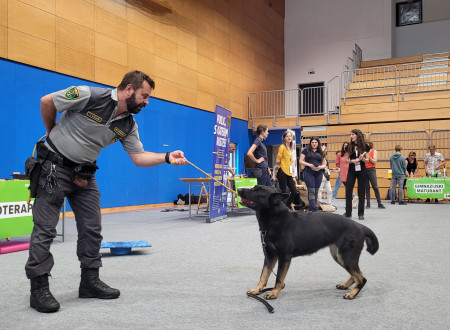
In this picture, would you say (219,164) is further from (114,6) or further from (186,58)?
(186,58)

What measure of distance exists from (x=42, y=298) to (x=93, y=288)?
0.33m

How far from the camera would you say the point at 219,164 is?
7215 mm

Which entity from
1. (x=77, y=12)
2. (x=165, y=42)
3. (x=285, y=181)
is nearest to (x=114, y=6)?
(x=77, y=12)

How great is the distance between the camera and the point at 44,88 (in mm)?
7855

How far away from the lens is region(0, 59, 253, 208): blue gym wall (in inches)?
286

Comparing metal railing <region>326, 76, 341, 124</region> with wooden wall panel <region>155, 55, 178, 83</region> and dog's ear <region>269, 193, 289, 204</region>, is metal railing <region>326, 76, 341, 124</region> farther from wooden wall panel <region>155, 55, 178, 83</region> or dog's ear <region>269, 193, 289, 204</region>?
dog's ear <region>269, 193, 289, 204</region>

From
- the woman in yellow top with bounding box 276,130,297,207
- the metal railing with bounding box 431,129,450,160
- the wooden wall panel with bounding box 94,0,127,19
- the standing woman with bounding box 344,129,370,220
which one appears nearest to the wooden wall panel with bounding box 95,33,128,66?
the wooden wall panel with bounding box 94,0,127,19

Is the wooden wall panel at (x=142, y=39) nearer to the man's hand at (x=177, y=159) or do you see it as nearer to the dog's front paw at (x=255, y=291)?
the man's hand at (x=177, y=159)

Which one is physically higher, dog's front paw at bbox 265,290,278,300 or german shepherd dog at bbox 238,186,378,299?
german shepherd dog at bbox 238,186,378,299

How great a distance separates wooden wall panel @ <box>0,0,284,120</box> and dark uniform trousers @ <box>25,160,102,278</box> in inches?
226

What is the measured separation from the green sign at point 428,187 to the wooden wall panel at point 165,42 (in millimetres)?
6079

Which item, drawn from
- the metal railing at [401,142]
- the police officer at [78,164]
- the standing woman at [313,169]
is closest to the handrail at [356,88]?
the metal railing at [401,142]

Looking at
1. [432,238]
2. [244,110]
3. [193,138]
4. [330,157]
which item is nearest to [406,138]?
[330,157]

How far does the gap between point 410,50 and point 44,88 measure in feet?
49.3
